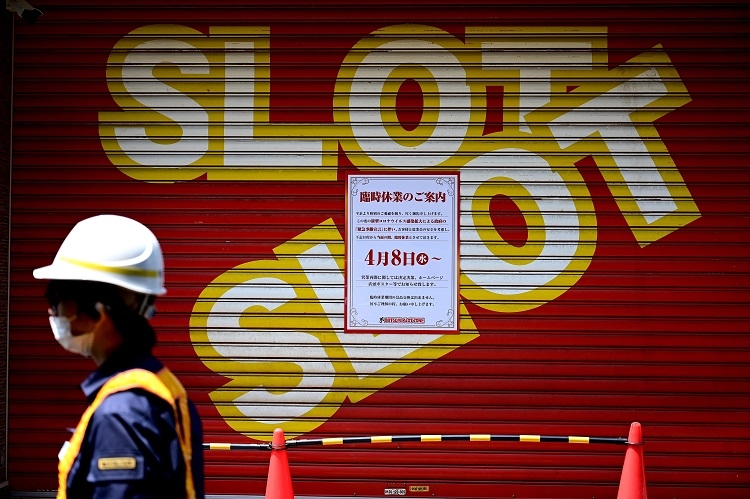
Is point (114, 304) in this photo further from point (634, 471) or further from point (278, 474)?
point (634, 471)

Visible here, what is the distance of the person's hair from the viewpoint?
8.79ft

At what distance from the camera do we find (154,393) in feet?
8.18

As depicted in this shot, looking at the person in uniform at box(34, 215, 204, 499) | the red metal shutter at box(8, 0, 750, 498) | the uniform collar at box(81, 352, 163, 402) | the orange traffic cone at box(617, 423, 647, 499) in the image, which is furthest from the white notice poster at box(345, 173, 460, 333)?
the uniform collar at box(81, 352, 163, 402)

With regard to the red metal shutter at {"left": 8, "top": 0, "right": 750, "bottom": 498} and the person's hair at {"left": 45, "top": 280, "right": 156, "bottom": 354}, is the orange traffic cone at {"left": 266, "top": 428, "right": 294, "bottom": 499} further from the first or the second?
the person's hair at {"left": 45, "top": 280, "right": 156, "bottom": 354}

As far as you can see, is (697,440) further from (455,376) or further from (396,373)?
(396,373)

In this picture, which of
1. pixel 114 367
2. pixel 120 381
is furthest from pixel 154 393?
pixel 114 367

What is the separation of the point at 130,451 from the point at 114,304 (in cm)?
52

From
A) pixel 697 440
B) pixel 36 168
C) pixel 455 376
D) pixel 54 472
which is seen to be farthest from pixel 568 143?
pixel 54 472

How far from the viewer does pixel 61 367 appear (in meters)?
8.25

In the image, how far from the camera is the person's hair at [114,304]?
268 cm

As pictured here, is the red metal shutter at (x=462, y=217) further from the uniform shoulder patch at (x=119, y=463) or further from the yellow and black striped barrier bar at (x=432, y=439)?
the uniform shoulder patch at (x=119, y=463)

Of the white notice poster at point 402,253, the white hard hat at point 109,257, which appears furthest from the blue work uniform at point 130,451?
the white notice poster at point 402,253

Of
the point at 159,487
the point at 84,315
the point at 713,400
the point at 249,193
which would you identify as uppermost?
the point at 249,193

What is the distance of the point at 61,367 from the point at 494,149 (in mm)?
4634
